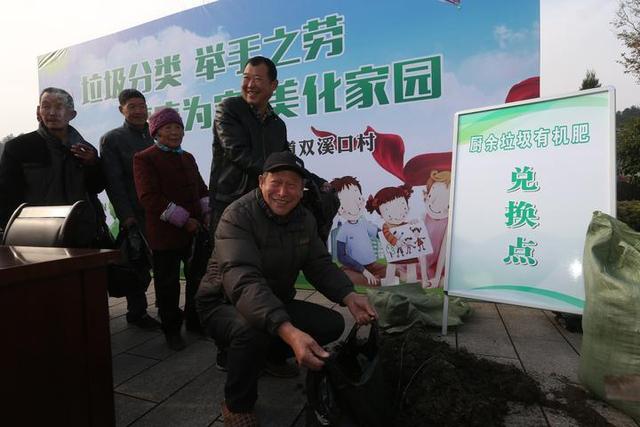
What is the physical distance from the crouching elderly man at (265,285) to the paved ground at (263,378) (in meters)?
0.26

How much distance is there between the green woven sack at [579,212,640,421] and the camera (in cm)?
172

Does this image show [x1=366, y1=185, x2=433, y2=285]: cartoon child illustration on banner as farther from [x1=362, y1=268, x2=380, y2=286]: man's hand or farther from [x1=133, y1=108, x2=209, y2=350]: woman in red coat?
[x1=133, y1=108, x2=209, y2=350]: woman in red coat

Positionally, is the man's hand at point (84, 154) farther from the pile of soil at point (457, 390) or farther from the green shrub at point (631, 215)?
the green shrub at point (631, 215)

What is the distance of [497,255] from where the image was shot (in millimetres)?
2584

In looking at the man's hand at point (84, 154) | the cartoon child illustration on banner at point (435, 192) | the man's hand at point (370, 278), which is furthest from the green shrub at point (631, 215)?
the man's hand at point (84, 154)

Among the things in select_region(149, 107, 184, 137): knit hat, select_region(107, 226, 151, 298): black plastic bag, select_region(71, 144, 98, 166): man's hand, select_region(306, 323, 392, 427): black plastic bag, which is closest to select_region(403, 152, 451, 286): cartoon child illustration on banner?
select_region(149, 107, 184, 137): knit hat

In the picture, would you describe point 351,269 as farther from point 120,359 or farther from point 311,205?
point 120,359

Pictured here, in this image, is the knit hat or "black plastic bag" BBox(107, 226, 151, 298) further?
the knit hat

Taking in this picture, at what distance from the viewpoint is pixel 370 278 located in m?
3.72

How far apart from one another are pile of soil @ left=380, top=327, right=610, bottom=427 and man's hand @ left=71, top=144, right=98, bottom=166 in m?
2.32

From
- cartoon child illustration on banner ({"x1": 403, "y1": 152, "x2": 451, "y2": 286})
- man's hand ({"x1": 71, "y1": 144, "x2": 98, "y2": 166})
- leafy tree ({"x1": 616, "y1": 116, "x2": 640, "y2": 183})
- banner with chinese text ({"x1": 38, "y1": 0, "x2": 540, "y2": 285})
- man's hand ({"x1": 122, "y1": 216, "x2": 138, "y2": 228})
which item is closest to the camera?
man's hand ({"x1": 71, "y1": 144, "x2": 98, "y2": 166})

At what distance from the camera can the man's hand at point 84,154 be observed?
2.65 metres

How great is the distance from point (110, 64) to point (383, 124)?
3.61 m

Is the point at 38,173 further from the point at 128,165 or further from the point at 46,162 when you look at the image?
the point at 128,165
